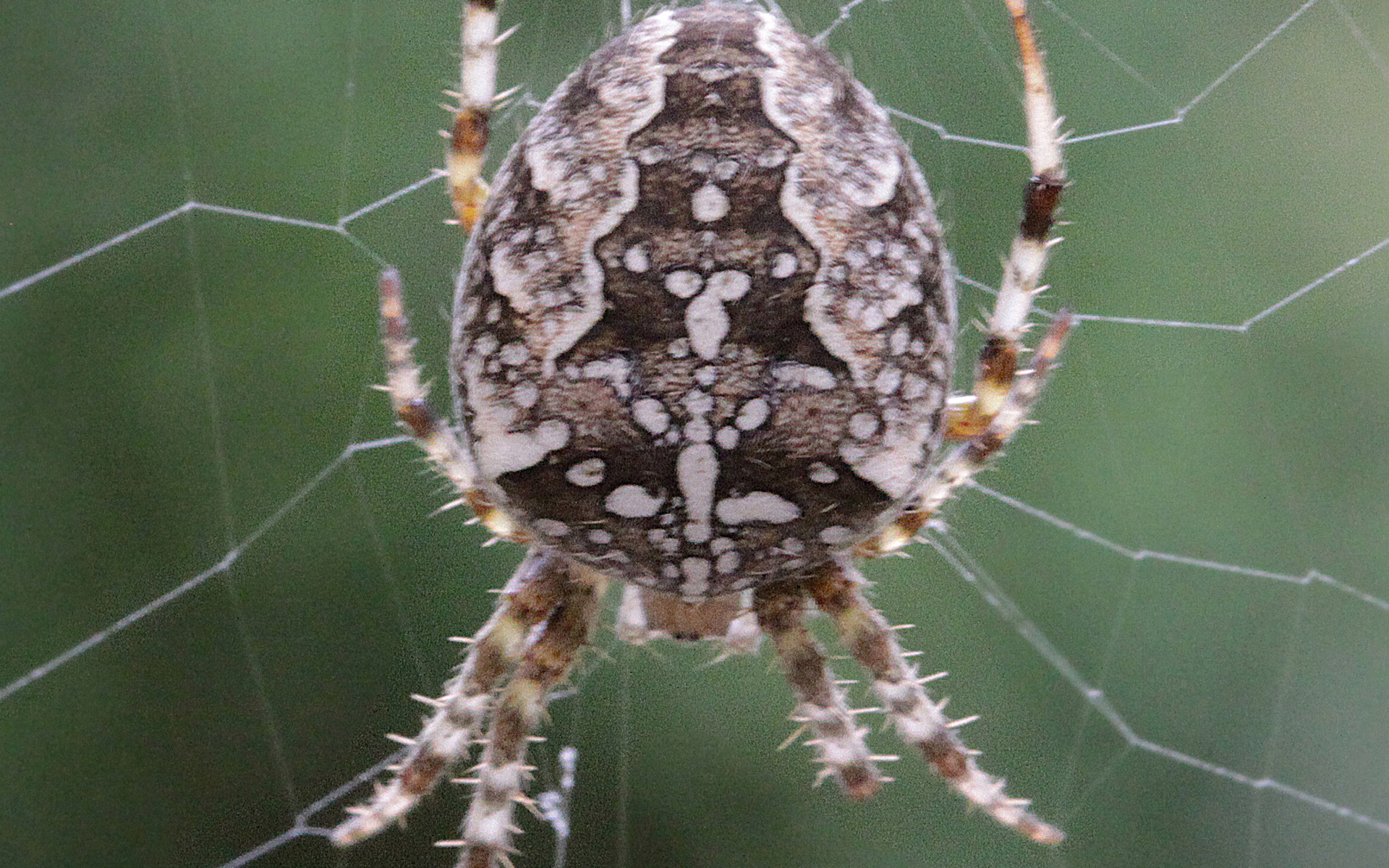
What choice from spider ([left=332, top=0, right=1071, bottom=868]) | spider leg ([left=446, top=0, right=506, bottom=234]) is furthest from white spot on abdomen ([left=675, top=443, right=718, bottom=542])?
spider leg ([left=446, top=0, right=506, bottom=234])

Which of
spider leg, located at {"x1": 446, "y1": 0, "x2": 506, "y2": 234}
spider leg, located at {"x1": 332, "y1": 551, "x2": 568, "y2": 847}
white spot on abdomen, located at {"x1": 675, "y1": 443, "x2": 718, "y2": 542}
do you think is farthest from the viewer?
spider leg, located at {"x1": 332, "y1": 551, "x2": 568, "y2": 847}

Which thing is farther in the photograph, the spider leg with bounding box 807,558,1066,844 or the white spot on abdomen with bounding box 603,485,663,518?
the spider leg with bounding box 807,558,1066,844

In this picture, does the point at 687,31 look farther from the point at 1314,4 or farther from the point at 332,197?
the point at 1314,4

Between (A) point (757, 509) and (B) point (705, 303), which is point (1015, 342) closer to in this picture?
(A) point (757, 509)

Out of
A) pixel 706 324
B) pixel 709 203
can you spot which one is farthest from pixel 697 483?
pixel 709 203

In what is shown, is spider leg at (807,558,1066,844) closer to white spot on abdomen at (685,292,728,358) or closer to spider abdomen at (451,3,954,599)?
spider abdomen at (451,3,954,599)

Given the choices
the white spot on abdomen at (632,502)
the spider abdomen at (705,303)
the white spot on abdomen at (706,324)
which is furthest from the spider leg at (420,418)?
the white spot on abdomen at (706,324)
